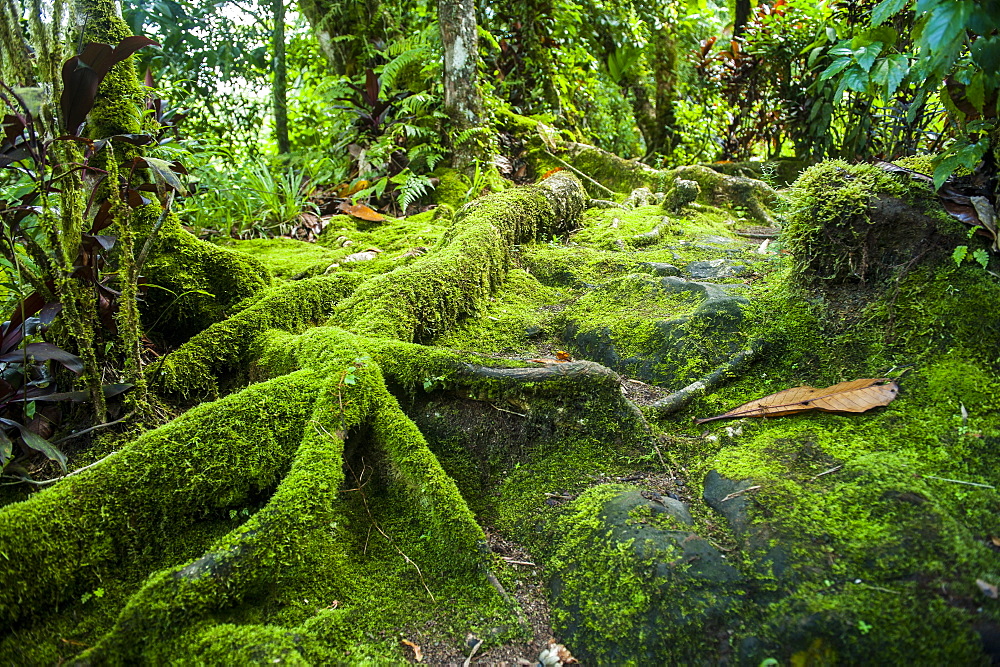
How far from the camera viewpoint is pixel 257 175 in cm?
576

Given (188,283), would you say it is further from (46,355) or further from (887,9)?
(887,9)

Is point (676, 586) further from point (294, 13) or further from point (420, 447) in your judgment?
point (294, 13)

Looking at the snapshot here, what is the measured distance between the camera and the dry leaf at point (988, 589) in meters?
1.52

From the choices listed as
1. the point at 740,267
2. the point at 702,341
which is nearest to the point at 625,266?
the point at 740,267

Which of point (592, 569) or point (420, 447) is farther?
point (420, 447)

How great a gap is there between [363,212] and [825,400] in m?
4.56

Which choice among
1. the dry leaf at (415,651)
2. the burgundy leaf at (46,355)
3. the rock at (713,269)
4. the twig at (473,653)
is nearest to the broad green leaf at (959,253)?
the rock at (713,269)

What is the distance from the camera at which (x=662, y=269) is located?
4199mm

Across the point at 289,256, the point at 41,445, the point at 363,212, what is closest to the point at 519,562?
the point at 41,445

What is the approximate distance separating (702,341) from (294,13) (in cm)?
861

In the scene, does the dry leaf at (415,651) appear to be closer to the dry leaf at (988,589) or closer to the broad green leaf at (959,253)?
the dry leaf at (988,589)

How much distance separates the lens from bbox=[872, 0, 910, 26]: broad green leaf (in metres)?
1.95

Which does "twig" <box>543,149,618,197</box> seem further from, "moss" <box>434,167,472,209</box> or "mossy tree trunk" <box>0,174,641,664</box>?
"mossy tree trunk" <box>0,174,641,664</box>

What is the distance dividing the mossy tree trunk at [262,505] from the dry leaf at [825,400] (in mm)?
566
